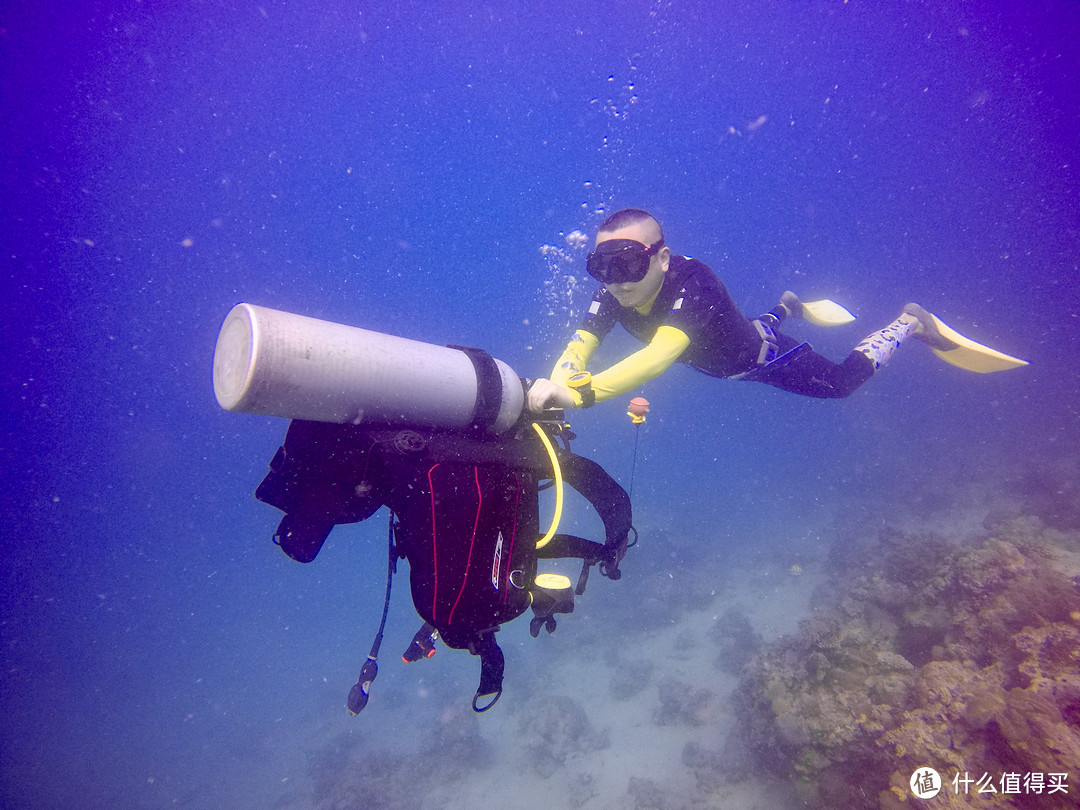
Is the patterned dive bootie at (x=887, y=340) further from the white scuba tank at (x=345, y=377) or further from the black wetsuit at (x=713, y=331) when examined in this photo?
the white scuba tank at (x=345, y=377)

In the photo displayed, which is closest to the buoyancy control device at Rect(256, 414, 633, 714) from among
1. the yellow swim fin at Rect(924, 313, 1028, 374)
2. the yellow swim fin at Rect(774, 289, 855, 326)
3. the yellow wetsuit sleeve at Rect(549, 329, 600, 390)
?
the yellow wetsuit sleeve at Rect(549, 329, 600, 390)

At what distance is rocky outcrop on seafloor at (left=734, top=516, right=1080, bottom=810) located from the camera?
362 cm

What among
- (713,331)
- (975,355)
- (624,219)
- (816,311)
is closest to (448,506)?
(624,219)

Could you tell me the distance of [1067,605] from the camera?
15.2 ft

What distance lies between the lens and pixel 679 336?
3.36 metres

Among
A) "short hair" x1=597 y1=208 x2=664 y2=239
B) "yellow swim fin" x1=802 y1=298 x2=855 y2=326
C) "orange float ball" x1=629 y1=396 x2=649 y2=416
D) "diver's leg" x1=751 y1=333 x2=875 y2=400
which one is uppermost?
"yellow swim fin" x1=802 y1=298 x2=855 y2=326

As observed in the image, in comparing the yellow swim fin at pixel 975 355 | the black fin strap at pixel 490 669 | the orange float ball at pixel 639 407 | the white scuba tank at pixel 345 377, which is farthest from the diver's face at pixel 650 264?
the yellow swim fin at pixel 975 355

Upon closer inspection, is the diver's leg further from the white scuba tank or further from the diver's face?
the white scuba tank

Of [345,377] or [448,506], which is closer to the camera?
[448,506]

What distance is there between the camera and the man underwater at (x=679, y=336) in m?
3.04

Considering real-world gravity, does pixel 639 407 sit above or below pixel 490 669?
above

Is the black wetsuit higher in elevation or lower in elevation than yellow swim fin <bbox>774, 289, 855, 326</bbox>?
lower

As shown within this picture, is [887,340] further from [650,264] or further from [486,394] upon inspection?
[486,394]

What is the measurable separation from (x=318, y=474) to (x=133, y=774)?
23.6m
